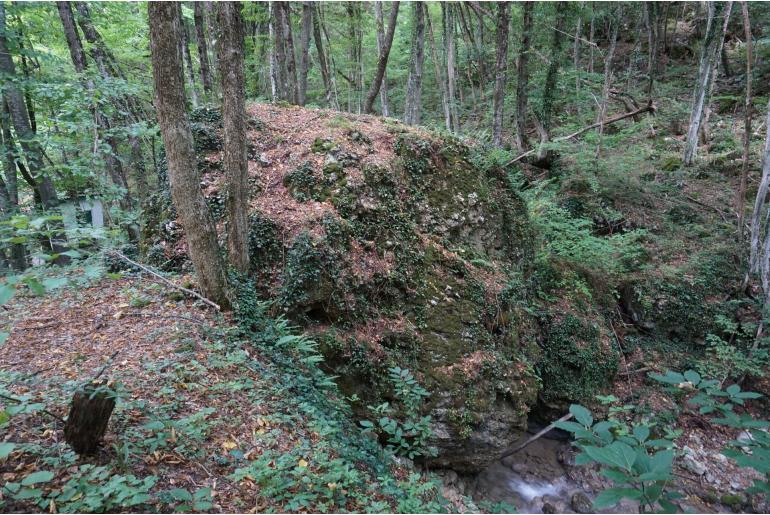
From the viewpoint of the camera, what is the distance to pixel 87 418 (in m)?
2.73

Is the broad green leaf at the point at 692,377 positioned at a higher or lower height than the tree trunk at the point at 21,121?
lower

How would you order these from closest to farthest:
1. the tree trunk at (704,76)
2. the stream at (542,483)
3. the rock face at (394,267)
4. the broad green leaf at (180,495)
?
the broad green leaf at (180,495) < the rock face at (394,267) < the stream at (542,483) < the tree trunk at (704,76)

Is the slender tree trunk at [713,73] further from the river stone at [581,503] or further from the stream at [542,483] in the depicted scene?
the river stone at [581,503]

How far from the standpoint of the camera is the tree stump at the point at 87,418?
2.69m

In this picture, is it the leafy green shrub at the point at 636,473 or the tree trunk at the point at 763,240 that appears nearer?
the leafy green shrub at the point at 636,473

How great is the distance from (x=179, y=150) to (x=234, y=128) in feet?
2.86

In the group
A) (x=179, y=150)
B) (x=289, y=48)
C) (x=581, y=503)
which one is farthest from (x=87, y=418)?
(x=289, y=48)

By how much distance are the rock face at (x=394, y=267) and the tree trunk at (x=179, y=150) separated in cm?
86

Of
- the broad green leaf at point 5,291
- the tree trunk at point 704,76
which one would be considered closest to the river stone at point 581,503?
the broad green leaf at point 5,291

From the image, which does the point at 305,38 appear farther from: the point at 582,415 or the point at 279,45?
the point at 582,415

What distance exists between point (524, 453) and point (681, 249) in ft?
22.9

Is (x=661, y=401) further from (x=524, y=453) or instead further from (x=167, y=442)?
(x=167, y=442)

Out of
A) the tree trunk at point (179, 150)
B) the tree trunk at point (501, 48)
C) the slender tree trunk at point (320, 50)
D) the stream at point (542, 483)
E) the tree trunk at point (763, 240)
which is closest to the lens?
the tree trunk at point (179, 150)

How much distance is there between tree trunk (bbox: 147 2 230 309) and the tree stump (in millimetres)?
2275
